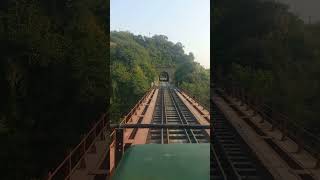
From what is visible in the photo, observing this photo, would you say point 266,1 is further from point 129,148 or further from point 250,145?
point 129,148

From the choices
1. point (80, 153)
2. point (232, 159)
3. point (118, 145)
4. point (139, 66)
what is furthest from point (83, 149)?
point (139, 66)

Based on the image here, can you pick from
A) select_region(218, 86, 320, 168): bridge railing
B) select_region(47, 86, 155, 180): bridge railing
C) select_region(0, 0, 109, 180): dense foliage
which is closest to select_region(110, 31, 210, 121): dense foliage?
select_region(47, 86, 155, 180): bridge railing

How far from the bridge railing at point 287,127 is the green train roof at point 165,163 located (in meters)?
2.02

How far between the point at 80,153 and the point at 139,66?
14.2 meters

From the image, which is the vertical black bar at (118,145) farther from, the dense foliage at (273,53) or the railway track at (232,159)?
the dense foliage at (273,53)

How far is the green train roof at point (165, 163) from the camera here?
28.7 ft

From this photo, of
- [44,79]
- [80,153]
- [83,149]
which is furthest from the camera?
[83,149]

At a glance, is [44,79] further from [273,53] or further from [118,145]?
[273,53]

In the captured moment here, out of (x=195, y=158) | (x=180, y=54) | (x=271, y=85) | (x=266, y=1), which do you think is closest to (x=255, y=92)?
(x=271, y=85)

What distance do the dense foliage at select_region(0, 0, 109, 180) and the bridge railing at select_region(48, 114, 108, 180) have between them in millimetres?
270

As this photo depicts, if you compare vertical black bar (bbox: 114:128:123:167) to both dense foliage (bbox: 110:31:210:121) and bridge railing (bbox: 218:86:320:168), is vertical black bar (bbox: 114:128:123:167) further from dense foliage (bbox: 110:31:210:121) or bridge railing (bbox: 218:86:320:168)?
bridge railing (bbox: 218:86:320:168)

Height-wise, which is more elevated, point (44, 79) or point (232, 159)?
point (44, 79)

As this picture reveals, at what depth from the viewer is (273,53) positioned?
36.5ft

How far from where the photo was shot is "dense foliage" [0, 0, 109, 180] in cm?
669
